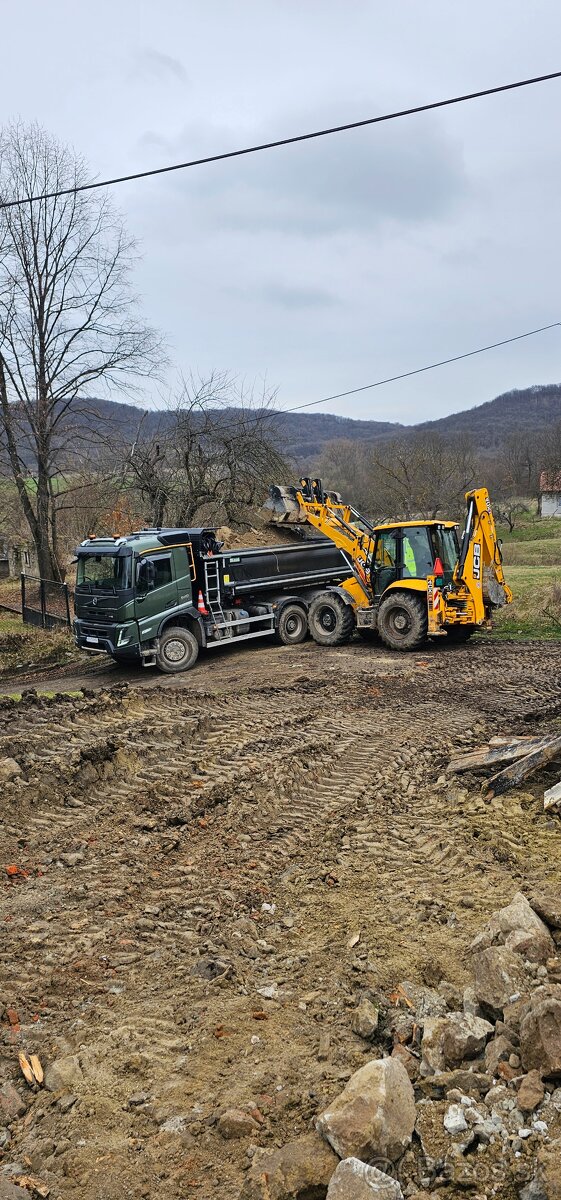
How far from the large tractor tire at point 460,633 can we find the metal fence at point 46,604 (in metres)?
9.87

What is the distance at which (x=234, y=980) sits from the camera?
4.46 m

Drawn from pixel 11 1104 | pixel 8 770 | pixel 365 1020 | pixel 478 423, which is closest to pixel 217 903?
pixel 365 1020

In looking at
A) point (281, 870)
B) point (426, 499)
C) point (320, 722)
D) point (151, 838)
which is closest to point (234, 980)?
point (281, 870)

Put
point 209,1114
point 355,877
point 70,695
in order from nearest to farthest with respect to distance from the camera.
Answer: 1. point 209,1114
2. point 355,877
3. point 70,695

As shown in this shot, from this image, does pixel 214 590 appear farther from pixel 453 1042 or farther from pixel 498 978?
pixel 453 1042

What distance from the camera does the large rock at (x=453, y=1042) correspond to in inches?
137

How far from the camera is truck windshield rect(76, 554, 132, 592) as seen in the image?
539 inches

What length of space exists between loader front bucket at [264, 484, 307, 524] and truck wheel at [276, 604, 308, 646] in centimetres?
187

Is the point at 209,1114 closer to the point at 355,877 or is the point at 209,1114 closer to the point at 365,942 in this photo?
the point at 365,942

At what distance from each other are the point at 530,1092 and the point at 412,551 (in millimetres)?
11816

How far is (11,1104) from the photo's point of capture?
11.7 ft

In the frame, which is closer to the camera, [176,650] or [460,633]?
[176,650]

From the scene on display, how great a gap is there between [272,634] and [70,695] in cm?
548

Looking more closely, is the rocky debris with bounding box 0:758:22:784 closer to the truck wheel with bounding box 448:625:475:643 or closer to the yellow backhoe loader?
the yellow backhoe loader
